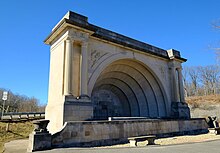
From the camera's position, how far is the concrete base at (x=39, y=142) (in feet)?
21.2

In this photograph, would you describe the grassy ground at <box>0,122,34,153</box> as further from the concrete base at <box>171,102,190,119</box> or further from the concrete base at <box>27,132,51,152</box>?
the concrete base at <box>171,102,190,119</box>

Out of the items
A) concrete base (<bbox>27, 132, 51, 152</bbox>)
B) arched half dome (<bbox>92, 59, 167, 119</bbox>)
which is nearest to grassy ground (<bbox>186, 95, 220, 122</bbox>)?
arched half dome (<bbox>92, 59, 167, 119</bbox>)

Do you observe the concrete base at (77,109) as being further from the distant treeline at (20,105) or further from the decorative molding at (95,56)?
the distant treeline at (20,105)

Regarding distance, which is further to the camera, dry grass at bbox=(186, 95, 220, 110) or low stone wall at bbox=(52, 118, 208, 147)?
dry grass at bbox=(186, 95, 220, 110)

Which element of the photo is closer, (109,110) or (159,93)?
(109,110)

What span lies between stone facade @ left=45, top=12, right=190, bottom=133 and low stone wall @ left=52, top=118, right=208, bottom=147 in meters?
1.30

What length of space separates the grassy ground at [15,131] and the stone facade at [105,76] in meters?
4.53

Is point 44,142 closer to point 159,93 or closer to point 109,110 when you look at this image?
point 109,110

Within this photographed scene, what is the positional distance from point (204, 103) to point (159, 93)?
55.5 feet

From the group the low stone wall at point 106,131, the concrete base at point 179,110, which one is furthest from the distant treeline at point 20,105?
the low stone wall at point 106,131

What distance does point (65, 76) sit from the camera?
9.52 metres

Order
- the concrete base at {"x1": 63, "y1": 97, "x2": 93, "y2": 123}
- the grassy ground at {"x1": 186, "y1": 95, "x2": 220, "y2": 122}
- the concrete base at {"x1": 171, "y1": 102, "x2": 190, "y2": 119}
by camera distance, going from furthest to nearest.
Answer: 1. the grassy ground at {"x1": 186, "y1": 95, "x2": 220, "y2": 122}
2. the concrete base at {"x1": 171, "y1": 102, "x2": 190, "y2": 119}
3. the concrete base at {"x1": 63, "y1": 97, "x2": 93, "y2": 123}

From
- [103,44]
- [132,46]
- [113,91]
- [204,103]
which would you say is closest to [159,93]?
[113,91]

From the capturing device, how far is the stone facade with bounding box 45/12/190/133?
376 inches
